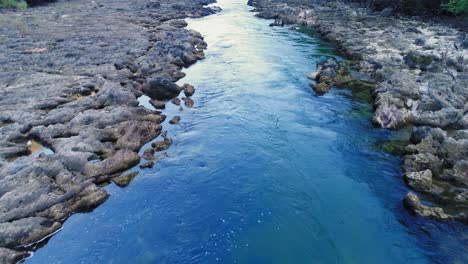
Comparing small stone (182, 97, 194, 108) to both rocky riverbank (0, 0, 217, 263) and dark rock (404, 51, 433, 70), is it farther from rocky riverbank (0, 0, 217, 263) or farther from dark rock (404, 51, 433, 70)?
dark rock (404, 51, 433, 70)

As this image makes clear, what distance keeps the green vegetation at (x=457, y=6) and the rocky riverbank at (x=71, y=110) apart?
92.8 feet

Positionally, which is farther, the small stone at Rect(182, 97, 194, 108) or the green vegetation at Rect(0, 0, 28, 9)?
the green vegetation at Rect(0, 0, 28, 9)

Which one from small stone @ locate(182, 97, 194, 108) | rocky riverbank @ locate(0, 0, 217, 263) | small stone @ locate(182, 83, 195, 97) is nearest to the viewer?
rocky riverbank @ locate(0, 0, 217, 263)

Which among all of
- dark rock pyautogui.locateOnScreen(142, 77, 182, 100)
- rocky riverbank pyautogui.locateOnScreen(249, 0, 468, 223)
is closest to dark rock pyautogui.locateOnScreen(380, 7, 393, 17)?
rocky riverbank pyautogui.locateOnScreen(249, 0, 468, 223)

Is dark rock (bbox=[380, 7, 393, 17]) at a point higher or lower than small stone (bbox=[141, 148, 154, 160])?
higher

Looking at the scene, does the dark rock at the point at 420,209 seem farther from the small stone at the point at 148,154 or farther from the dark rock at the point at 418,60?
the dark rock at the point at 418,60

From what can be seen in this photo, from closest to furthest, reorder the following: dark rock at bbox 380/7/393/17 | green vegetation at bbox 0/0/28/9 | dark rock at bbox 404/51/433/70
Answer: dark rock at bbox 404/51/433/70, dark rock at bbox 380/7/393/17, green vegetation at bbox 0/0/28/9

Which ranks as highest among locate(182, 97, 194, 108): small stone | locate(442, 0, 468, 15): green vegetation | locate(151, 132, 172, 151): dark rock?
locate(442, 0, 468, 15): green vegetation

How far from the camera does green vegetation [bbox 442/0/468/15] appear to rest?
119 feet

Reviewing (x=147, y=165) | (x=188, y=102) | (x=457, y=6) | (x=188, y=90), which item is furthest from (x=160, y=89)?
(x=457, y=6)

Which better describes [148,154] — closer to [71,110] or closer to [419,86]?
[71,110]

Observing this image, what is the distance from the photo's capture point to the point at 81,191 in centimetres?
1492

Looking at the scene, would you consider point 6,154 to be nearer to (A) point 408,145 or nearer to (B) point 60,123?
(B) point 60,123

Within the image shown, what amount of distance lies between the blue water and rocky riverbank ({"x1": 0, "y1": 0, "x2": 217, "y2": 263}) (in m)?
1.21
